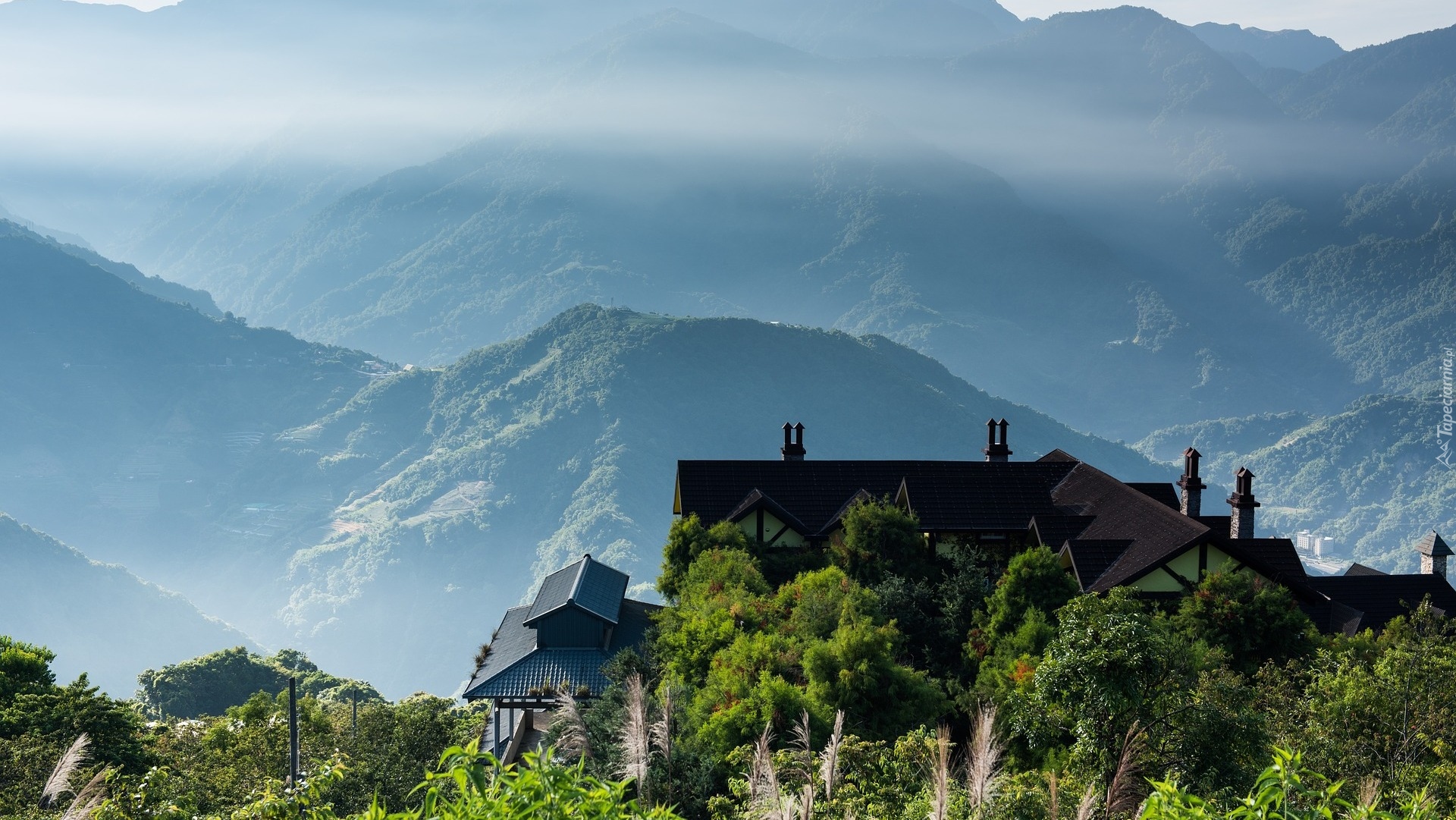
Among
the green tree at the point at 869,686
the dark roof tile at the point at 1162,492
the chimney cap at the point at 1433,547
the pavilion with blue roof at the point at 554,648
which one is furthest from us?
the chimney cap at the point at 1433,547

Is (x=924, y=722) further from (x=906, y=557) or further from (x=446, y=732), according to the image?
(x=446, y=732)

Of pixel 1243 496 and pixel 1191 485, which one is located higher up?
pixel 1191 485

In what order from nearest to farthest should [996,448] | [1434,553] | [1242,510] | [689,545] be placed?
[689,545] < [1242,510] < [996,448] < [1434,553]

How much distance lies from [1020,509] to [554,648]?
53.7ft

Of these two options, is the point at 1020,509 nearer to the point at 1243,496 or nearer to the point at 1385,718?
the point at 1243,496

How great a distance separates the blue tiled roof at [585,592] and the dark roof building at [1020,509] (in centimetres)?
471

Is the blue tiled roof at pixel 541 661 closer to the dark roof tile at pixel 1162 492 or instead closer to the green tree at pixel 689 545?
the green tree at pixel 689 545

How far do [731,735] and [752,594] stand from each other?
10368 mm

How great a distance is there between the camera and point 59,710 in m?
28.5

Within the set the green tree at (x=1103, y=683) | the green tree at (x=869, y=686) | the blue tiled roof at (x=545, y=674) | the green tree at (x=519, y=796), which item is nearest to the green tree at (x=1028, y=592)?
the green tree at (x=869, y=686)

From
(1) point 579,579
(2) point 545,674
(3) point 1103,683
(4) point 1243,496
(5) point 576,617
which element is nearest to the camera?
(3) point 1103,683

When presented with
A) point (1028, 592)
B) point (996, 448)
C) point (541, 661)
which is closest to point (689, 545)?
point (541, 661)

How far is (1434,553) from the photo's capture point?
49.4 metres

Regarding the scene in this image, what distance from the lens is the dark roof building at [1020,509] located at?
114 feet
